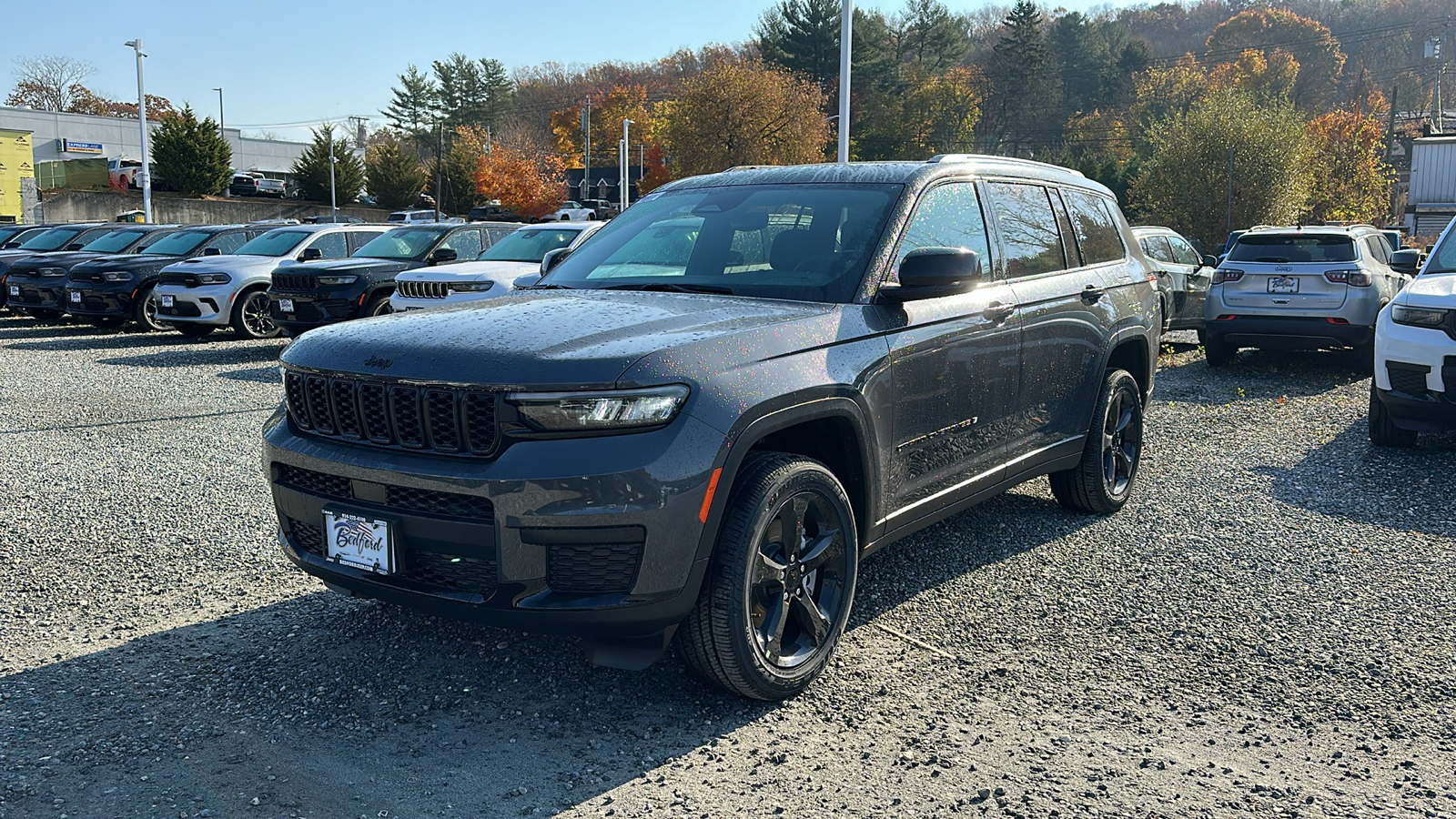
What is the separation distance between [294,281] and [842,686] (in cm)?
1138

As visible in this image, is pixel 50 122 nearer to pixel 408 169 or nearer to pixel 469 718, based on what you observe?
pixel 408 169

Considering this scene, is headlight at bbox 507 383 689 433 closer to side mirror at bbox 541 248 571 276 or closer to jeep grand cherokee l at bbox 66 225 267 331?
side mirror at bbox 541 248 571 276

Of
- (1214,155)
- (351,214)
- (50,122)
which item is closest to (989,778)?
(1214,155)

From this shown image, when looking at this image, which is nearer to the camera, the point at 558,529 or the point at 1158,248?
the point at 558,529

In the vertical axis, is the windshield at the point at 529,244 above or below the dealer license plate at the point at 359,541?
above

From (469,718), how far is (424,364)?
115cm

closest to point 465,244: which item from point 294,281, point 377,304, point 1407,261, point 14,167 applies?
point 377,304

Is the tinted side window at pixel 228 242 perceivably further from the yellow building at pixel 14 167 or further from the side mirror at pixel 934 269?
the yellow building at pixel 14 167

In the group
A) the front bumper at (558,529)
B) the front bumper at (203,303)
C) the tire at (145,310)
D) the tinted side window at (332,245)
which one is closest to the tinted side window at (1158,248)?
the tinted side window at (332,245)

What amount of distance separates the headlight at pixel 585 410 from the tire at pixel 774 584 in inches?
18.0

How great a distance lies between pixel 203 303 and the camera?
1505 centimetres

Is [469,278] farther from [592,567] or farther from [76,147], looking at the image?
[76,147]

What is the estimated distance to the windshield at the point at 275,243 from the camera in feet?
52.6

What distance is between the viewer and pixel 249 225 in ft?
60.6
